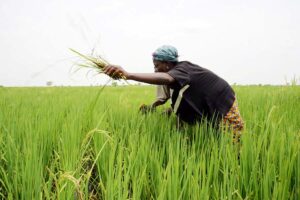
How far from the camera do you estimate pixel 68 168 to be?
137cm

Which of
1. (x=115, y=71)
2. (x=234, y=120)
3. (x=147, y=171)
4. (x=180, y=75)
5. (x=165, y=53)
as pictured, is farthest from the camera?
(x=234, y=120)

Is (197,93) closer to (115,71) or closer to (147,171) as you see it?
(115,71)

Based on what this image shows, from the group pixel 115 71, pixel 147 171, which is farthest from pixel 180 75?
pixel 147 171

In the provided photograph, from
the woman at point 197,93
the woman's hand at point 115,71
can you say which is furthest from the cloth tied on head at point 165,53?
the woman's hand at point 115,71

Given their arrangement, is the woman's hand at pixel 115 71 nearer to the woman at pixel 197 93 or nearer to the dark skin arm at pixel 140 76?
the dark skin arm at pixel 140 76

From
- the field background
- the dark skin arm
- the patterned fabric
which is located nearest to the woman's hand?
the dark skin arm

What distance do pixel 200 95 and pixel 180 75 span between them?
1.01 feet

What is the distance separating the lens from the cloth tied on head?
2.34 m

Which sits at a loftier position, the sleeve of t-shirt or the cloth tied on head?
the cloth tied on head

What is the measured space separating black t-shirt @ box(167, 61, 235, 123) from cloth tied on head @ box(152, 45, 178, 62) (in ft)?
0.37

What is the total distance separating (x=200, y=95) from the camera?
2.35 m

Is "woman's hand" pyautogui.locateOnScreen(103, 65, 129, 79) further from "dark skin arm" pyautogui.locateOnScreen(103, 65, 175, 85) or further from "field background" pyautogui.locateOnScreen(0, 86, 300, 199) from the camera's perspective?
"field background" pyautogui.locateOnScreen(0, 86, 300, 199)

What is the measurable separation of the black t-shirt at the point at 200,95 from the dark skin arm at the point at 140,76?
159mm

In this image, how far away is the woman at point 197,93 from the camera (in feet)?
7.45
